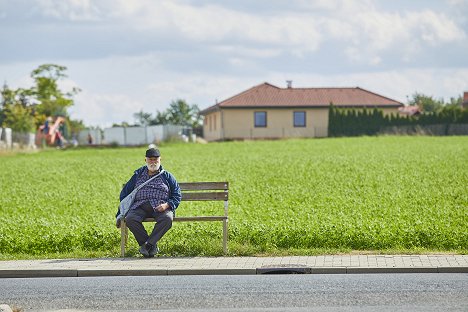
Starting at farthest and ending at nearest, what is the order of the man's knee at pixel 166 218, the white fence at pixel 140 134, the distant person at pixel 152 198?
the white fence at pixel 140 134, the distant person at pixel 152 198, the man's knee at pixel 166 218

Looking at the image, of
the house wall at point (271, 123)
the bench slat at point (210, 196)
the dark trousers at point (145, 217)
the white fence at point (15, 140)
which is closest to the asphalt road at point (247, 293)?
the dark trousers at point (145, 217)

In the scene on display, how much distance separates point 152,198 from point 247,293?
4278 mm

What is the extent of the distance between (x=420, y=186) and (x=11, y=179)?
14322 mm

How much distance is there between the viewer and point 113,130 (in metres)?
74.8

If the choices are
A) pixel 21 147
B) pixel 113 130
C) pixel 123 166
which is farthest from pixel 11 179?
pixel 113 130

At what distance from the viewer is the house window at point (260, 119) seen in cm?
7473

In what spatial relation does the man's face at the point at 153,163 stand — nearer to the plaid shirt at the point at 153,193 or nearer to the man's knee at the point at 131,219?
the plaid shirt at the point at 153,193

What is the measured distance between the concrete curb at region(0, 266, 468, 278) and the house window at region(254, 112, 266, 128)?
6164cm

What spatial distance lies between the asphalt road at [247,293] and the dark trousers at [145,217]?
6.24 feet

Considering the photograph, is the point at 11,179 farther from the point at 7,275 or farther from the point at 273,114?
the point at 273,114

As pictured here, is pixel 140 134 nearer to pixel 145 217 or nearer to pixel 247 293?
pixel 145 217

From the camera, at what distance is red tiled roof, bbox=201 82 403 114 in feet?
245

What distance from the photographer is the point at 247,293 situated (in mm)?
11070

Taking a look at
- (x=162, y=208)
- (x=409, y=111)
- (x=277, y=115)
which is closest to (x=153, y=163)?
(x=162, y=208)
